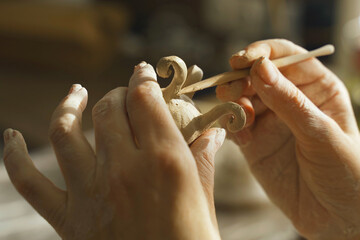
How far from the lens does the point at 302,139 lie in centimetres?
96

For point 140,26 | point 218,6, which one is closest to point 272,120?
point 218,6

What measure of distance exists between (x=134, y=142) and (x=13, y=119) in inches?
134

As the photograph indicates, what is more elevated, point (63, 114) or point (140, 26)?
point (140, 26)

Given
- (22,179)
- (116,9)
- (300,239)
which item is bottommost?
(300,239)

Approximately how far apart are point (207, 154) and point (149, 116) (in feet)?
0.46

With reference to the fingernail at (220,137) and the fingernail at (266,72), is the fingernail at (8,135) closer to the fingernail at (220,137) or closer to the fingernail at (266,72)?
the fingernail at (220,137)

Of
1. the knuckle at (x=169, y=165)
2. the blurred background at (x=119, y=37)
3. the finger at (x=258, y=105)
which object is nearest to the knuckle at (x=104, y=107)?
the knuckle at (x=169, y=165)

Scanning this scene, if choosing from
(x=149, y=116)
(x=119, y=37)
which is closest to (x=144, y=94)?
(x=149, y=116)

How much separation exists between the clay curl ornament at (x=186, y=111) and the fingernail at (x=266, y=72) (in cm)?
13

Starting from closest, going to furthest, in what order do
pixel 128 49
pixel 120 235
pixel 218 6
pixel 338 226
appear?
pixel 120 235 → pixel 338 226 → pixel 218 6 → pixel 128 49

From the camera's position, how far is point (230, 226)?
1.35 metres

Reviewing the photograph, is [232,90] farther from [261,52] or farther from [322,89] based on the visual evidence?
[322,89]

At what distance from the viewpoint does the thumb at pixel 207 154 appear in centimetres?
71

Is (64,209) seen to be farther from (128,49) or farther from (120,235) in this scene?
(128,49)
